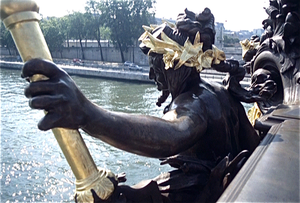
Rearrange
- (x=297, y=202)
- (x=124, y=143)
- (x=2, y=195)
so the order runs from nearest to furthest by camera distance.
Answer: (x=297, y=202), (x=124, y=143), (x=2, y=195)

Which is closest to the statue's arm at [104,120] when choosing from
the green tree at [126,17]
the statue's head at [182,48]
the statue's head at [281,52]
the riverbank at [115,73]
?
the statue's head at [182,48]

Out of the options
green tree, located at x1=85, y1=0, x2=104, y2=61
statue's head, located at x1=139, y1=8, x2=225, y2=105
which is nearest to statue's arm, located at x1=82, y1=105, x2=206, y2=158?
statue's head, located at x1=139, y1=8, x2=225, y2=105

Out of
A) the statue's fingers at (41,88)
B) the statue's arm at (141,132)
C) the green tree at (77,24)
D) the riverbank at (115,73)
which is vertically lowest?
the riverbank at (115,73)

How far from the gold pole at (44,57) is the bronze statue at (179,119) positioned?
56mm

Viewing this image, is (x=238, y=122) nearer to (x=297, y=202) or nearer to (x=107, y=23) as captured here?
(x=297, y=202)

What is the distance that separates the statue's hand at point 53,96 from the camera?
898 millimetres

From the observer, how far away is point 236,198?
875 mm

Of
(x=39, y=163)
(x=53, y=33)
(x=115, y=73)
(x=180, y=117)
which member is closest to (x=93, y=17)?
(x=53, y=33)

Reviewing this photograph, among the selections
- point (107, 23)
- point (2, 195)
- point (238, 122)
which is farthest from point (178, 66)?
point (107, 23)

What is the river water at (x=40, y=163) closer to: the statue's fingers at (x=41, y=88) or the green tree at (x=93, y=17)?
the statue's fingers at (x=41, y=88)

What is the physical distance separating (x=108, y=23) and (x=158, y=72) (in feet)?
109

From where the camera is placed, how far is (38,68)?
2.97 ft

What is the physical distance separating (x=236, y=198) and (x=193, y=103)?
595 mm

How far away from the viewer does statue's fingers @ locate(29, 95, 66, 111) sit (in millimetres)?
889
